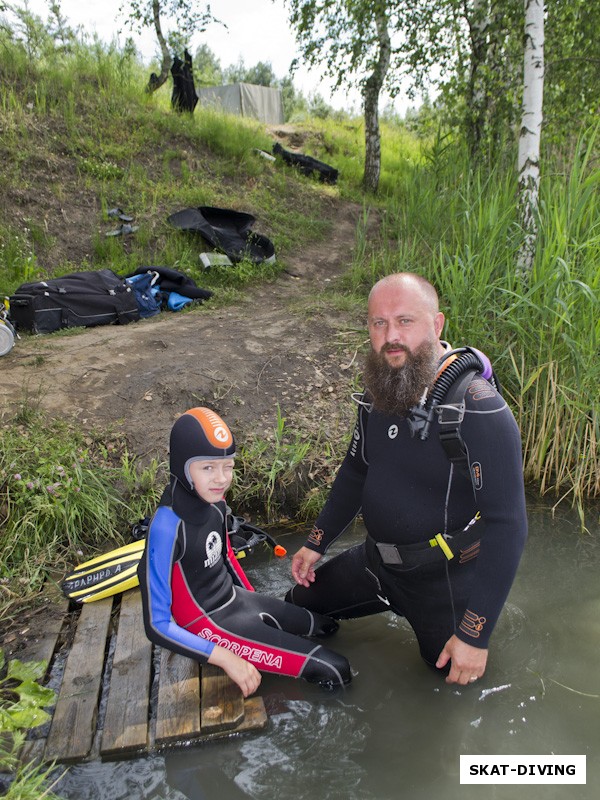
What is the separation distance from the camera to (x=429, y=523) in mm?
2523

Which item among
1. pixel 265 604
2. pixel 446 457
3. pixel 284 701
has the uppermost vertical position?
pixel 446 457

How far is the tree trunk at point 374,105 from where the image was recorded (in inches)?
396

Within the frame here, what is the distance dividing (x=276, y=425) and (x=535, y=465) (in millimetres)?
1844

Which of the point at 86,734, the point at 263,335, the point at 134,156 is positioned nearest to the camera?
the point at 86,734

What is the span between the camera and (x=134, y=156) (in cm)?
980

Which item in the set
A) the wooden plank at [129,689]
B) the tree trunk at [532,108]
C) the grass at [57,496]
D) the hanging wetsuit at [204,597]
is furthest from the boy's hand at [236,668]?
the tree trunk at [532,108]

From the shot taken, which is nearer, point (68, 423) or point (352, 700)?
point (352, 700)

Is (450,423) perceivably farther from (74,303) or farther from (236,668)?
(74,303)

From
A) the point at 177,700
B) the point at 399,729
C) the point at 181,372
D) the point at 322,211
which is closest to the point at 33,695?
the point at 177,700

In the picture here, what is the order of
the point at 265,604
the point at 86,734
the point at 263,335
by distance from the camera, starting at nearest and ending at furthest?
the point at 86,734
the point at 265,604
the point at 263,335

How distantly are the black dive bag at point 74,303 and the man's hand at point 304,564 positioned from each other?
13.4 feet

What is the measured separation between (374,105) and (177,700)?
10301 millimetres

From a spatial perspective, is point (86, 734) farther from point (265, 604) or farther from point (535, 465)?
point (535, 465)

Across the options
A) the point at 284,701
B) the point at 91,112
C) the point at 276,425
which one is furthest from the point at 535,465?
the point at 91,112
